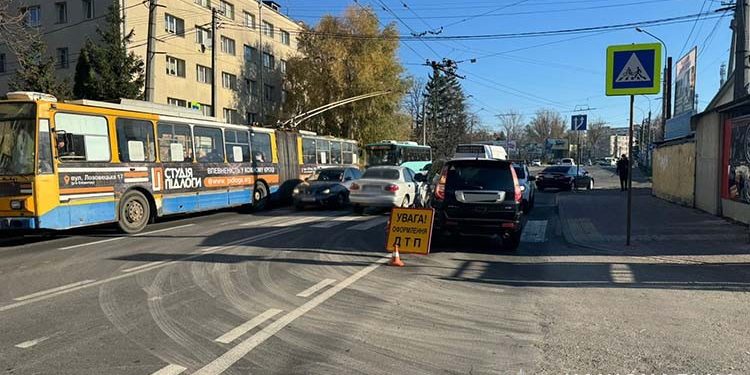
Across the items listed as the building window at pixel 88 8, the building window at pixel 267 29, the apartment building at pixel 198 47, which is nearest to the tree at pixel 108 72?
the apartment building at pixel 198 47

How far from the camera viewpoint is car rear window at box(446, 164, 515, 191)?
32.7 feet

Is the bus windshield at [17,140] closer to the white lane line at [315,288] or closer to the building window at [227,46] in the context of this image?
the white lane line at [315,288]

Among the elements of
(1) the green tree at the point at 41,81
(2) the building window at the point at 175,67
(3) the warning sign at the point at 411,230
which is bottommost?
(3) the warning sign at the point at 411,230

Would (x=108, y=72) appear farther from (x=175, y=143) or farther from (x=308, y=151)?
(x=175, y=143)

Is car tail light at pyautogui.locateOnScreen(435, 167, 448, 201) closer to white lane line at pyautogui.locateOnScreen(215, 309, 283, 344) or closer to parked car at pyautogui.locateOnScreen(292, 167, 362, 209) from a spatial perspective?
white lane line at pyautogui.locateOnScreen(215, 309, 283, 344)

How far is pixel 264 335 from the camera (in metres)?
5.12

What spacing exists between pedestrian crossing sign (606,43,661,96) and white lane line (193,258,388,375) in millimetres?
6690

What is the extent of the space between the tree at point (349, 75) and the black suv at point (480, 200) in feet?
123

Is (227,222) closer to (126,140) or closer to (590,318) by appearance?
(126,140)

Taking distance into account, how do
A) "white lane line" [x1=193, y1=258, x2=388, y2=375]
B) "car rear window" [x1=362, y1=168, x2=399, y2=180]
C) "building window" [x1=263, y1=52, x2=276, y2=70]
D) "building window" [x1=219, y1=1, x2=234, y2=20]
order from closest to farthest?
"white lane line" [x1=193, y1=258, x2=388, y2=375]
"car rear window" [x1=362, y1=168, x2=399, y2=180]
"building window" [x1=219, y1=1, x2=234, y2=20]
"building window" [x1=263, y1=52, x2=276, y2=70]

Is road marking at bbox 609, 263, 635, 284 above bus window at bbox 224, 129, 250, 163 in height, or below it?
below

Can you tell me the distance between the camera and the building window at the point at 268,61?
50.5 meters

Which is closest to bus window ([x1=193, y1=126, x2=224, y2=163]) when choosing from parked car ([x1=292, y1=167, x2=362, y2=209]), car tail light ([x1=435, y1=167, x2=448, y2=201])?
parked car ([x1=292, y1=167, x2=362, y2=209])

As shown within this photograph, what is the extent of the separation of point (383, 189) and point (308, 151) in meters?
7.50
